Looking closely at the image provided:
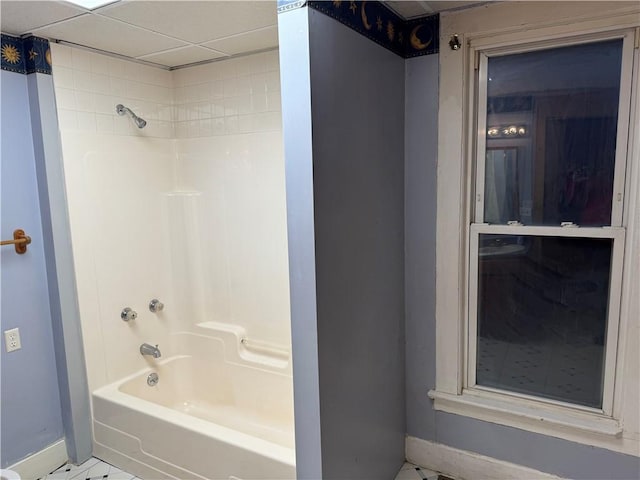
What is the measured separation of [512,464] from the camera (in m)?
2.01

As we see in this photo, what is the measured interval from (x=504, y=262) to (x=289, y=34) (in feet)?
4.42

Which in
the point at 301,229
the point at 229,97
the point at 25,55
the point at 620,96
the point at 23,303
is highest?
the point at 25,55

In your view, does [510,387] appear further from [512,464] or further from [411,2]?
[411,2]

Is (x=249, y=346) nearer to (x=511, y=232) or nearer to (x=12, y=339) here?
(x=12, y=339)

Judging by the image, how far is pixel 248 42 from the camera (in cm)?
218

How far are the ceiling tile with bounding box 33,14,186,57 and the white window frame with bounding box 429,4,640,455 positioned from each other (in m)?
1.35

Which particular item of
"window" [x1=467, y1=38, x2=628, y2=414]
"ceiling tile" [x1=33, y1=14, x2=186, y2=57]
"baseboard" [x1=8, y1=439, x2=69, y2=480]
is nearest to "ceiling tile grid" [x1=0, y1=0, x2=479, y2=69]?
"ceiling tile" [x1=33, y1=14, x2=186, y2=57]

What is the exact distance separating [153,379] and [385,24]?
7.36ft

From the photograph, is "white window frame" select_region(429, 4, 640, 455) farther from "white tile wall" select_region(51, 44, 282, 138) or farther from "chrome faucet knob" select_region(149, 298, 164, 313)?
"chrome faucet knob" select_region(149, 298, 164, 313)

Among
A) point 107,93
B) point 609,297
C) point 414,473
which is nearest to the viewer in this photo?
point 609,297

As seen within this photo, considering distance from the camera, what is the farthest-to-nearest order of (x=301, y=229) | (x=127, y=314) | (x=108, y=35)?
(x=127, y=314), (x=108, y=35), (x=301, y=229)

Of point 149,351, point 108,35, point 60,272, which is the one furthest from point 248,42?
point 149,351

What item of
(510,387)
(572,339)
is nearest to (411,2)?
(572,339)

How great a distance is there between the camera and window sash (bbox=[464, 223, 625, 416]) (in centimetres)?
176
